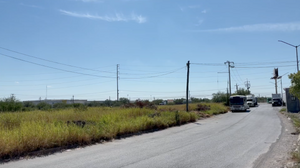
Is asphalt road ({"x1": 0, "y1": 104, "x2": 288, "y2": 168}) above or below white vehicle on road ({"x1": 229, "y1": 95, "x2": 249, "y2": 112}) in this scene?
below

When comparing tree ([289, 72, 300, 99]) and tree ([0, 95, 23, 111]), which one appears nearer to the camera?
tree ([289, 72, 300, 99])

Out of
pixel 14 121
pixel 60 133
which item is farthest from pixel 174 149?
pixel 14 121

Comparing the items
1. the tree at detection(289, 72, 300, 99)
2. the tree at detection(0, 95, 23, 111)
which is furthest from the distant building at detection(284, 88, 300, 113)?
the tree at detection(0, 95, 23, 111)

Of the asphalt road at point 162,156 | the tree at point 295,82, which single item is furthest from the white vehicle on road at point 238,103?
the asphalt road at point 162,156

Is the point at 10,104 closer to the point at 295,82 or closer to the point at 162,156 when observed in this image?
the point at 162,156

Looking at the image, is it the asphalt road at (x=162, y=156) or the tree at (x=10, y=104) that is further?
the tree at (x=10, y=104)

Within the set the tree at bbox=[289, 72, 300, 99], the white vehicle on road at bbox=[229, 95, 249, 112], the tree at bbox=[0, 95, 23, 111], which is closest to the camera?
the tree at bbox=[289, 72, 300, 99]

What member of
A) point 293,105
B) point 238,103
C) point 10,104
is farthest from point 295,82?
point 10,104

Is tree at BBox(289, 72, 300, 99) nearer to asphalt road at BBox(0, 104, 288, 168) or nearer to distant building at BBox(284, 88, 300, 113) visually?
asphalt road at BBox(0, 104, 288, 168)

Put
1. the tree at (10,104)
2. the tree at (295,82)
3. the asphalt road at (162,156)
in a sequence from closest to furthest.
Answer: the asphalt road at (162,156), the tree at (295,82), the tree at (10,104)

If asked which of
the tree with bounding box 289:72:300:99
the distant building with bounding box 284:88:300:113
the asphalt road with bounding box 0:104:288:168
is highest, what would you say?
the tree with bounding box 289:72:300:99

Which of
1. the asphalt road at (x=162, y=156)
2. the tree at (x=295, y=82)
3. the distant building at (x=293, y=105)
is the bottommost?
the asphalt road at (x=162, y=156)

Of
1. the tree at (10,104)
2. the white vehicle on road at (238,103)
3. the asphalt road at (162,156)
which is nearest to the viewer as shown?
the asphalt road at (162,156)

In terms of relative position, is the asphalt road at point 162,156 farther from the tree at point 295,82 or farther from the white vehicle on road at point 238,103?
the white vehicle on road at point 238,103
